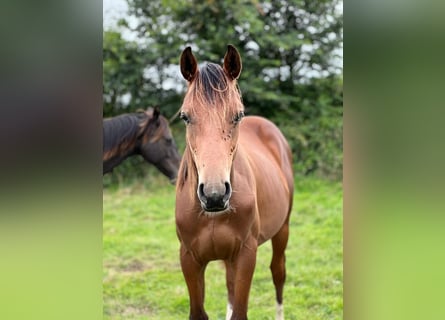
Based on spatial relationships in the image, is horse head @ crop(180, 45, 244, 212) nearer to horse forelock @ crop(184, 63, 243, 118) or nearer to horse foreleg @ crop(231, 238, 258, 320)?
horse forelock @ crop(184, 63, 243, 118)

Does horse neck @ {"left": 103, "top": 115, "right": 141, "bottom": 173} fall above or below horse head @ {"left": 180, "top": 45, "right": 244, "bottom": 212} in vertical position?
below

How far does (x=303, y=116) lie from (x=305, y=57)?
877 mm

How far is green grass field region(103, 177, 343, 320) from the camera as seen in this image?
3684mm

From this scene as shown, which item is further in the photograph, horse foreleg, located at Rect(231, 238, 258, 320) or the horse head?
horse foreleg, located at Rect(231, 238, 258, 320)

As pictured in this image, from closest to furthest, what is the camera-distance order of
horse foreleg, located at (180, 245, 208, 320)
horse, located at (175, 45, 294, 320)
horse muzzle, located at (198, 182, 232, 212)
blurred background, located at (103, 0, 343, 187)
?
horse muzzle, located at (198, 182, 232, 212) < horse, located at (175, 45, 294, 320) < horse foreleg, located at (180, 245, 208, 320) < blurred background, located at (103, 0, 343, 187)

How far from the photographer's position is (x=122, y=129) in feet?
13.1

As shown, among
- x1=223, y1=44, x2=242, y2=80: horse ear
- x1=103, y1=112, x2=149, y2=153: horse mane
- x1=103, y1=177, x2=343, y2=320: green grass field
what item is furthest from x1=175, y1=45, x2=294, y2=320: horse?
x1=103, y1=112, x2=149, y2=153: horse mane

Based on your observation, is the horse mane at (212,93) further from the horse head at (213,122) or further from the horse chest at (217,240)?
the horse chest at (217,240)

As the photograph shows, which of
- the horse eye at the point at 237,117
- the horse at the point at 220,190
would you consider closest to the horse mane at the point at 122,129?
the horse at the point at 220,190

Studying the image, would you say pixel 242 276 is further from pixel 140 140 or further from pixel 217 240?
pixel 140 140

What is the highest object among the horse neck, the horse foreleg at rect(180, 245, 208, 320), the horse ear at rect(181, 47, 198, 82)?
the horse ear at rect(181, 47, 198, 82)

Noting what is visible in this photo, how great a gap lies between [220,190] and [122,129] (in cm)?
246

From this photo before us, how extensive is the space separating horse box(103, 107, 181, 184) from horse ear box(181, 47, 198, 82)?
1882 mm

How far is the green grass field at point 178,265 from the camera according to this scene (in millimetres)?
3684
